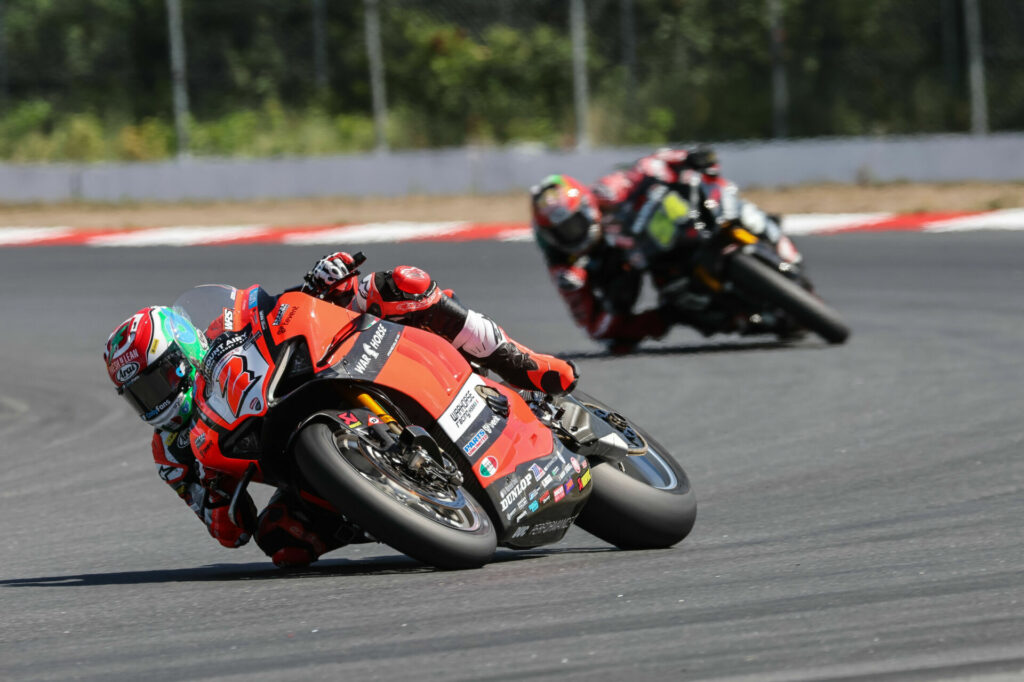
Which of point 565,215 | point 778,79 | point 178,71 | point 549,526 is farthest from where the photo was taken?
point 178,71

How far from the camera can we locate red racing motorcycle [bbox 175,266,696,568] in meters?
4.64

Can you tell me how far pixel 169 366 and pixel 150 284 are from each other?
924 centimetres

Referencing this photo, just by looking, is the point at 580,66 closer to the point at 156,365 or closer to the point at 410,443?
the point at 156,365

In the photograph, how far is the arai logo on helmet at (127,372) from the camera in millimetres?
5148

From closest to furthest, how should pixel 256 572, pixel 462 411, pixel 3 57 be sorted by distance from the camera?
pixel 462 411 < pixel 256 572 < pixel 3 57

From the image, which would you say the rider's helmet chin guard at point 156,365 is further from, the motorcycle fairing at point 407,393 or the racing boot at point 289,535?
the racing boot at point 289,535

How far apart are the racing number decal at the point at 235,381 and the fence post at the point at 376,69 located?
1351 centimetres

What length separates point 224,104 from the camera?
19.9 meters

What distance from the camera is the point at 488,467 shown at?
4980 millimetres

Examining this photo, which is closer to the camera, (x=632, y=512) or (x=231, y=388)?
(x=231, y=388)

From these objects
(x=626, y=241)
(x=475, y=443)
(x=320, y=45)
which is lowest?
(x=626, y=241)

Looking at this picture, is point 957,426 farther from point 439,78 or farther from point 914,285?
point 439,78

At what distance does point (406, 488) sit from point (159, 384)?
0.97 metres

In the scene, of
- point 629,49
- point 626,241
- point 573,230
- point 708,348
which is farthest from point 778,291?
point 629,49
